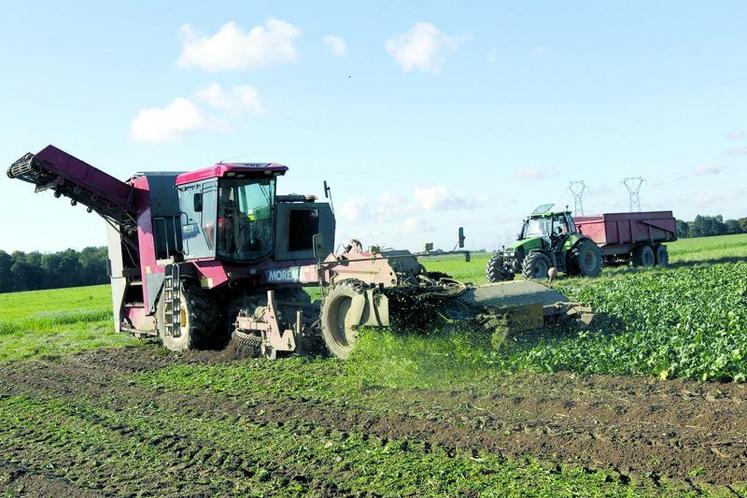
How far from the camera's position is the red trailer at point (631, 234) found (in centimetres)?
2780

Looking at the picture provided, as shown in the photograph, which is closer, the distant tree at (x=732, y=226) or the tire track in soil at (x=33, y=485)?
the tire track in soil at (x=33, y=485)

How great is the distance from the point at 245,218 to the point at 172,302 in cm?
213

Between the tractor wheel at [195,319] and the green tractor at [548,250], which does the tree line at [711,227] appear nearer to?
the green tractor at [548,250]

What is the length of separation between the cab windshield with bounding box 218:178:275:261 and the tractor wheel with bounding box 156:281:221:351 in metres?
1.10

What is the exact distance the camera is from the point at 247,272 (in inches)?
510

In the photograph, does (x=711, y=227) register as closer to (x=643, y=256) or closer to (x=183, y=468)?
(x=643, y=256)

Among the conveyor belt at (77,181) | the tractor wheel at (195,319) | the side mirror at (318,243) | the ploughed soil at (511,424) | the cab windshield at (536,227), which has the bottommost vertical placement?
the ploughed soil at (511,424)

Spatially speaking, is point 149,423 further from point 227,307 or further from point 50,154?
point 50,154

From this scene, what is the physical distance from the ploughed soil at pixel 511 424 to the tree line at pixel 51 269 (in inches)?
2492

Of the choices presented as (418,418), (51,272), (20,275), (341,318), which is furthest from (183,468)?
(51,272)

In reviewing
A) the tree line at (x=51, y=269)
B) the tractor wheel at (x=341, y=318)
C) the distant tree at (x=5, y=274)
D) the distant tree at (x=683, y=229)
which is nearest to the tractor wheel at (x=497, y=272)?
the tractor wheel at (x=341, y=318)

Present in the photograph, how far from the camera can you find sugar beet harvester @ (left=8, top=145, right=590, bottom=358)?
10.1 metres

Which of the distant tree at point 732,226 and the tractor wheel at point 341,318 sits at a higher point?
the distant tree at point 732,226

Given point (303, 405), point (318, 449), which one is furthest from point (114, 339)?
point (318, 449)
